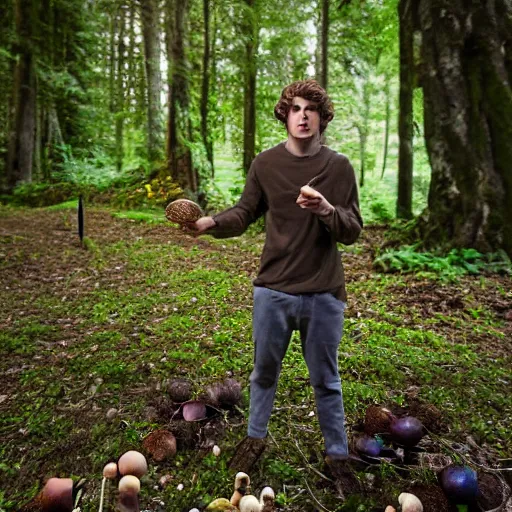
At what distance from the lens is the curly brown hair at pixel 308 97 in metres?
2.18

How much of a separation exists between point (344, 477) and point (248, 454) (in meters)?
0.55

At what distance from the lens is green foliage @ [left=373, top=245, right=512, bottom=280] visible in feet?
19.9

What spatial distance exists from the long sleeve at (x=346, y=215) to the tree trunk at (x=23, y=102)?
1337 cm

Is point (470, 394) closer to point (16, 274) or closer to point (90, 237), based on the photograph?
point (16, 274)

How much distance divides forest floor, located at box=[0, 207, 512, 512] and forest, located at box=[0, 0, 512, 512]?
19 millimetres

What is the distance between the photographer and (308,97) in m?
2.18

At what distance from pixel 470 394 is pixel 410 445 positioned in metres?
1.18

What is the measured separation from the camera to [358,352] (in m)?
4.13

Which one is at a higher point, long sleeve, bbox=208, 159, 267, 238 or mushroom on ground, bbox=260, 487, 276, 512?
long sleeve, bbox=208, 159, 267, 238

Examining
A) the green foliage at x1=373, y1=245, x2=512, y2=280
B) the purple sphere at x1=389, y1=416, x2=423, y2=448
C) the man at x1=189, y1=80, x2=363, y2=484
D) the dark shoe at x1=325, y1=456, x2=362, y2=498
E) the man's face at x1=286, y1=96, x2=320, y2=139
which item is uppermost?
the man's face at x1=286, y1=96, x2=320, y2=139

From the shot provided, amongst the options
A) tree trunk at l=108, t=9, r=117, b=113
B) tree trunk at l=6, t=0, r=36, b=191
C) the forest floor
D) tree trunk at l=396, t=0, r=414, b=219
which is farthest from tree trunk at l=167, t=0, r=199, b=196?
tree trunk at l=108, t=9, r=117, b=113

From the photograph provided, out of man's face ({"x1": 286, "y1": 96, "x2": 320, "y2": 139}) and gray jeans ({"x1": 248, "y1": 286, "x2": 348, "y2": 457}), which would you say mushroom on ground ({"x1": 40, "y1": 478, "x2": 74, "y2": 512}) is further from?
man's face ({"x1": 286, "y1": 96, "x2": 320, "y2": 139})

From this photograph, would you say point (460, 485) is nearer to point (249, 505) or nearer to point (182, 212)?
point (249, 505)

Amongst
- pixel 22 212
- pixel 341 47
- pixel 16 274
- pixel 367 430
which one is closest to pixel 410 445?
pixel 367 430
